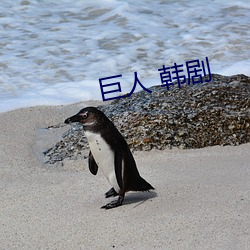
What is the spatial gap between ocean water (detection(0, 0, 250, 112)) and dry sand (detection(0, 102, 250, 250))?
2.14 m

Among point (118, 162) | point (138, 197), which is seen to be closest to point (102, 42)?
point (138, 197)

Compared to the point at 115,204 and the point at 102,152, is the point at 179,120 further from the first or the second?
the point at 102,152

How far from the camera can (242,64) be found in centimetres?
798

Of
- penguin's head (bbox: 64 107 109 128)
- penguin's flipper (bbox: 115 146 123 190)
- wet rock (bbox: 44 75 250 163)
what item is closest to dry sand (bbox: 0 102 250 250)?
wet rock (bbox: 44 75 250 163)

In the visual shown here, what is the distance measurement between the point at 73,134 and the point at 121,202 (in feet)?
5.61

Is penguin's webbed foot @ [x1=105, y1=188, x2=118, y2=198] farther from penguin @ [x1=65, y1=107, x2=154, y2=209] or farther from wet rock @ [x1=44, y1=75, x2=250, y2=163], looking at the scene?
wet rock @ [x1=44, y1=75, x2=250, y2=163]

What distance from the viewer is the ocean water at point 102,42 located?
7680 millimetres

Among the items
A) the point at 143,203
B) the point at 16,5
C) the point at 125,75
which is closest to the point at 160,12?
the point at 16,5

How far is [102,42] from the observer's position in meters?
9.43

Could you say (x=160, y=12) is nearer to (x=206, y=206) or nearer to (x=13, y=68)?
(x=13, y=68)

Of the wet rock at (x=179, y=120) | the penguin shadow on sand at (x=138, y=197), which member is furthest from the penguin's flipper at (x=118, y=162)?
the wet rock at (x=179, y=120)

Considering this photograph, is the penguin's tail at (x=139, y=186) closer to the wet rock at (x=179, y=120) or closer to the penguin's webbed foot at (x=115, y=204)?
the penguin's webbed foot at (x=115, y=204)

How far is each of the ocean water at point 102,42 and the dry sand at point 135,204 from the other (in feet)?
7.04

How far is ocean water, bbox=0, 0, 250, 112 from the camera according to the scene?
7.68 m
